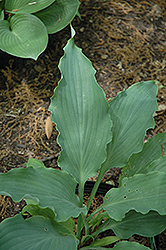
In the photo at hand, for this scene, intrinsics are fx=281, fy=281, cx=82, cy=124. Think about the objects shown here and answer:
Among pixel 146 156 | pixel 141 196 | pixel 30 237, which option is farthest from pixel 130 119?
pixel 30 237

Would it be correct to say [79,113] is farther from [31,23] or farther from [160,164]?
[31,23]

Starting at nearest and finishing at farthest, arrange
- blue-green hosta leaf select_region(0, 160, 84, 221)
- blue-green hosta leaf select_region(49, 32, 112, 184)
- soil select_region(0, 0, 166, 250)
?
blue-green hosta leaf select_region(0, 160, 84, 221) < blue-green hosta leaf select_region(49, 32, 112, 184) < soil select_region(0, 0, 166, 250)

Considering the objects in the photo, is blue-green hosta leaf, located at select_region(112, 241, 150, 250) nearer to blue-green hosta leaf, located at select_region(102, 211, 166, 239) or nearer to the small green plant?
blue-green hosta leaf, located at select_region(102, 211, 166, 239)

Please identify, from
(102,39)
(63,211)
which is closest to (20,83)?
(102,39)

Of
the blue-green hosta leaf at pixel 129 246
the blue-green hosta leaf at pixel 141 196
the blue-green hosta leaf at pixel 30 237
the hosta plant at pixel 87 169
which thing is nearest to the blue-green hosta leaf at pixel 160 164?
the hosta plant at pixel 87 169

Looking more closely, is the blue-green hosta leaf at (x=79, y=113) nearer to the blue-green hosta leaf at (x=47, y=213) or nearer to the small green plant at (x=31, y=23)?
the blue-green hosta leaf at (x=47, y=213)

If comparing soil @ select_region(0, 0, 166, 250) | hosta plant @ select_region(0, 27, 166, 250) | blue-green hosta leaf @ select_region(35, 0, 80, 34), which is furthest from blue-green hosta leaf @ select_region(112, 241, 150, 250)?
blue-green hosta leaf @ select_region(35, 0, 80, 34)
